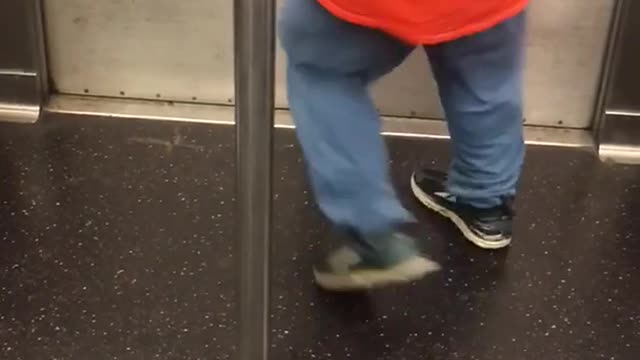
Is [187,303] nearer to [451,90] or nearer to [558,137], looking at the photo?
[451,90]

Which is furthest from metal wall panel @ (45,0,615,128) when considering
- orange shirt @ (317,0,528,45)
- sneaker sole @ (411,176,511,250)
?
orange shirt @ (317,0,528,45)

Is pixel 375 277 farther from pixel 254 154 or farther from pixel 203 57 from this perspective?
pixel 203 57

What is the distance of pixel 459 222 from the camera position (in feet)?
4.59

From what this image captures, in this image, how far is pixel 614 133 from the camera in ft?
5.22

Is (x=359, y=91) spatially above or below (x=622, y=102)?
above

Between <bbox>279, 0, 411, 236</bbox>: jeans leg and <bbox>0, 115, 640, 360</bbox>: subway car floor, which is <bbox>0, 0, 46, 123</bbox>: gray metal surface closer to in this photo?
<bbox>0, 115, 640, 360</bbox>: subway car floor

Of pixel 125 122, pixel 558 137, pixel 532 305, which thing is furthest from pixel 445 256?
pixel 125 122

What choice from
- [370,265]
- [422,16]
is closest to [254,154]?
[422,16]

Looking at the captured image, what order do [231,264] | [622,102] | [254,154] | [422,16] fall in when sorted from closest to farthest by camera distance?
1. [254,154]
2. [422,16]
3. [231,264]
4. [622,102]

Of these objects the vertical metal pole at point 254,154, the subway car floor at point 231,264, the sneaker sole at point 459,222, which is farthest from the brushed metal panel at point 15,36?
the vertical metal pole at point 254,154

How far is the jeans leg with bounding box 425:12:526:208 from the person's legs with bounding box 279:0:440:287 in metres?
0.08

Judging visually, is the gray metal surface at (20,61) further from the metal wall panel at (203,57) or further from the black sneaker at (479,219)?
the black sneaker at (479,219)

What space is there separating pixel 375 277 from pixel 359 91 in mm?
213

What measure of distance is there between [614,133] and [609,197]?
0.46ft
